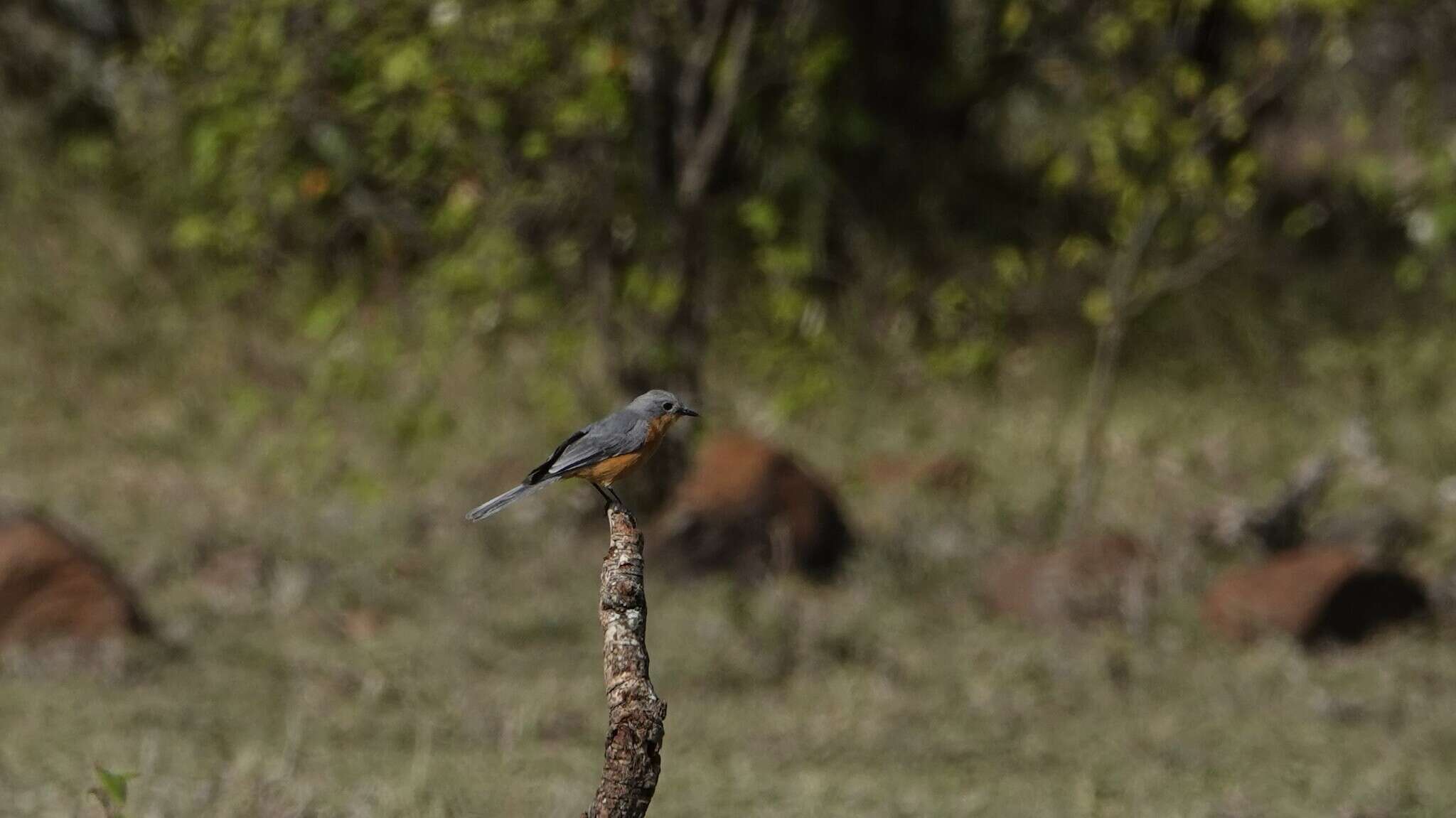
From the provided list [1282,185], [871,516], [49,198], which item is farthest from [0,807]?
[1282,185]

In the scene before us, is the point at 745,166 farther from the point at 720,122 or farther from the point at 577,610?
the point at 577,610

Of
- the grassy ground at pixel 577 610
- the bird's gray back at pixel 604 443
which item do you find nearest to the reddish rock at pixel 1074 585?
the grassy ground at pixel 577 610

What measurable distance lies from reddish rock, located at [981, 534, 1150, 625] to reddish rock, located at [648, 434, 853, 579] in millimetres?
781

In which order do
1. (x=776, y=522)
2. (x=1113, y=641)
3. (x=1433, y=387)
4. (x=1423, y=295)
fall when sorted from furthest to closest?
(x=1423, y=295), (x=1433, y=387), (x=776, y=522), (x=1113, y=641)

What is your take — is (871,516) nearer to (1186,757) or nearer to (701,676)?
(701,676)

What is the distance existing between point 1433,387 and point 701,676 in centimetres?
577

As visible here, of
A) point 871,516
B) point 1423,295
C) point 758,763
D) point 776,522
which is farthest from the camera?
point 1423,295

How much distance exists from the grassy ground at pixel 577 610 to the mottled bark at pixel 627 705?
2.46m

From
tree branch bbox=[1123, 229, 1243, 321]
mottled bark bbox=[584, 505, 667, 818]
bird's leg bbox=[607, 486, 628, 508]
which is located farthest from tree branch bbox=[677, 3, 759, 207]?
mottled bark bbox=[584, 505, 667, 818]

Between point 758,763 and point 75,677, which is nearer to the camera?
point 758,763

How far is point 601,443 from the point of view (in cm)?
357

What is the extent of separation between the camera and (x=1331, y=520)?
29.3 ft

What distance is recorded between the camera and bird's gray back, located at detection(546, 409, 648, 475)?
140 inches

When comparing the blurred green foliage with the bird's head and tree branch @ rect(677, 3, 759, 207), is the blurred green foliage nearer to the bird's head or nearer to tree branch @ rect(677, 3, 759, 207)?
tree branch @ rect(677, 3, 759, 207)
